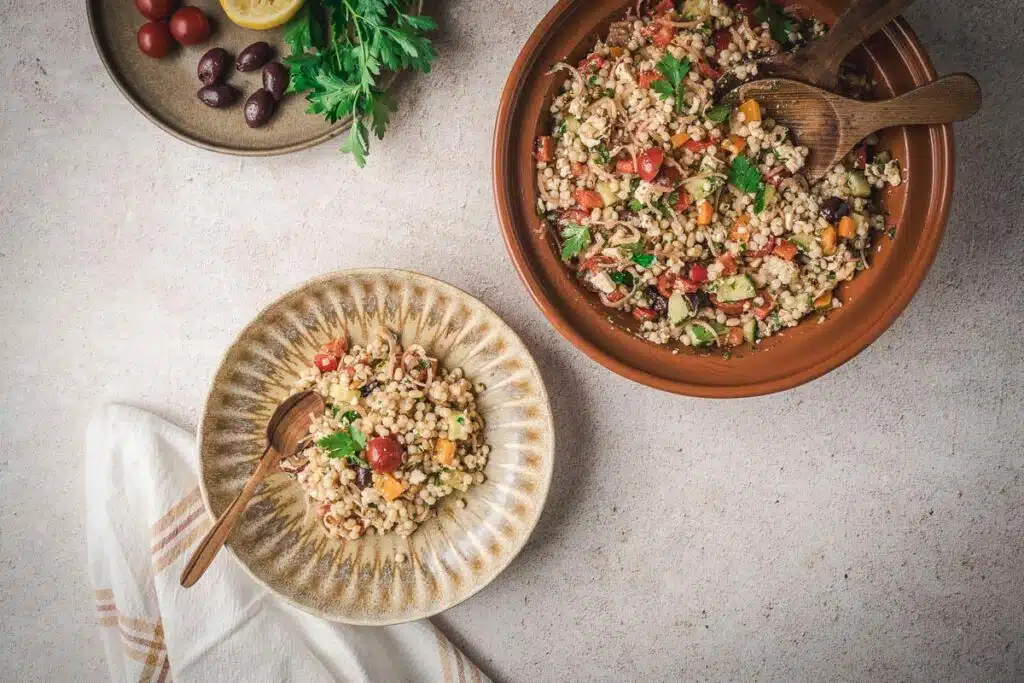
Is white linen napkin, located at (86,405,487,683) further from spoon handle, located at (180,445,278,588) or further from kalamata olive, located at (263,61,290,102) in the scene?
kalamata olive, located at (263,61,290,102)

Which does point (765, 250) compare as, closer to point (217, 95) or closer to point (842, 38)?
point (842, 38)

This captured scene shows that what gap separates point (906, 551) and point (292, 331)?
2.74 meters

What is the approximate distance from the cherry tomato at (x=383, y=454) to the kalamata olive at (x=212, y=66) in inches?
62.4

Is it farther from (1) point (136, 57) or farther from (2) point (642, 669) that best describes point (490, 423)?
(1) point (136, 57)

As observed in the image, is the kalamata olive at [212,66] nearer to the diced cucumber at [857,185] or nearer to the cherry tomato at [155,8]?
the cherry tomato at [155,8]

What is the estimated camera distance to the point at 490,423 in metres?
2.79

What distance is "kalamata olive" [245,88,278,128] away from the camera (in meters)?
2.70

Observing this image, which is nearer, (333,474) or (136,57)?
(333,474)

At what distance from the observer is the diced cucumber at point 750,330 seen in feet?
8.16

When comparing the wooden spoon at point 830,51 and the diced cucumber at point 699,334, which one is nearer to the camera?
the wooden spoon at point 830,51

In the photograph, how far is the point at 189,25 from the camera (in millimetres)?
2738

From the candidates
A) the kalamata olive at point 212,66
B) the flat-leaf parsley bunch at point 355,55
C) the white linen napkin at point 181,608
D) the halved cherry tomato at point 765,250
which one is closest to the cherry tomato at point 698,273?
the halved cherry tomato at point 765,250

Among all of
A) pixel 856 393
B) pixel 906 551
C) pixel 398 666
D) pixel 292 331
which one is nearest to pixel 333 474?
pixel 292 331

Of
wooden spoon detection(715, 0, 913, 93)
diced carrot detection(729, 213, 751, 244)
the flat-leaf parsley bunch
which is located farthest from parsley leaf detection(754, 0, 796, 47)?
the flat-leaf parsley bunch
